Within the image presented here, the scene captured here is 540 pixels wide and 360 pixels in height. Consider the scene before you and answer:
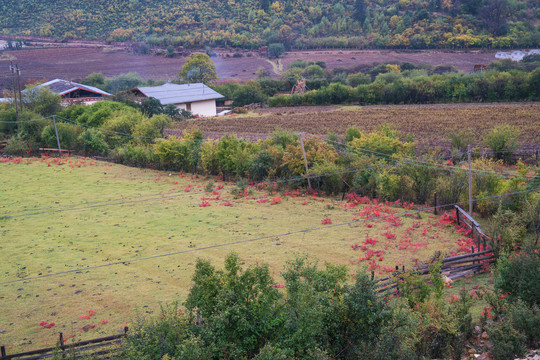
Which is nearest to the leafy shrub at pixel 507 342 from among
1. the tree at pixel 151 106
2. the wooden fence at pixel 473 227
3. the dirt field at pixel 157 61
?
the wooden fence at pixel 473 227

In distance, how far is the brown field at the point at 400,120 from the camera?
129ft

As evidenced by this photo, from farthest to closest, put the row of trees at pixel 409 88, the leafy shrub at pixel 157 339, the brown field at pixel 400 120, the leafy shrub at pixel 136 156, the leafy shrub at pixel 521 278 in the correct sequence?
the row of trees at pixel 409 88 → the brown field at pixel 400 120 → the leafy shrub at pixel 136 156 → the leafy shrub at pixel 521 278 → the leafy shrub at pixel 157 339

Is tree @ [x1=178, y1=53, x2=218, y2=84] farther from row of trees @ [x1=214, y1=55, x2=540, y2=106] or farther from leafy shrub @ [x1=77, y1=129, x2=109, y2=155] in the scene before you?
leafy shrub @ [x1=77, y1=129, x2=109, y2=155]

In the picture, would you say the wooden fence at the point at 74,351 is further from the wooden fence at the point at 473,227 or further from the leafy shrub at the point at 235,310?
the wooden fence at the point at 473,227

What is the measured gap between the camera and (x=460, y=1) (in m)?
106

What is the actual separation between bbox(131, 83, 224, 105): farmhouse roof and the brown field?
16.0 ft

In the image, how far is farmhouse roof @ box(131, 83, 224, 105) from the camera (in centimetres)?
5916

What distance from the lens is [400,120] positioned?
153ft

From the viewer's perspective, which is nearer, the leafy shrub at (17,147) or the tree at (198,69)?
the leafy shrub at (17,147)

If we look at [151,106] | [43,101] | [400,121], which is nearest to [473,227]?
[400,121]

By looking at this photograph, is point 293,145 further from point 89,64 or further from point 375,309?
point 89,64

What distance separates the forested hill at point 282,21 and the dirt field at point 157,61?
20.9 ft

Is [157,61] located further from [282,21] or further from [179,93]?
[179,93]

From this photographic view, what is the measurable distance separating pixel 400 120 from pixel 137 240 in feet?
109
